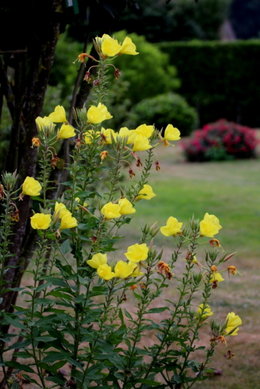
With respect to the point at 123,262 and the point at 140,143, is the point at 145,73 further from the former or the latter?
the point at 123,262

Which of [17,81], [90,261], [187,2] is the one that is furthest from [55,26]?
[187,2]

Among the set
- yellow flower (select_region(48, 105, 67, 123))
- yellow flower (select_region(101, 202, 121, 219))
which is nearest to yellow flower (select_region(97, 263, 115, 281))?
yellow flower (select_region(101, 202, 121, 219))

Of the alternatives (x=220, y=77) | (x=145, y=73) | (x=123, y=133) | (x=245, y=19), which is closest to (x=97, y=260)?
(x=123, y=133)

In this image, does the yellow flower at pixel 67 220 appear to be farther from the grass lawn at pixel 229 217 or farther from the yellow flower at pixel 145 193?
the grass lawn at pixel 229 217

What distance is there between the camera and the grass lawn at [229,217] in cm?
379

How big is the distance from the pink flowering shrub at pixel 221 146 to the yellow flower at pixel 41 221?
1225 centimetres

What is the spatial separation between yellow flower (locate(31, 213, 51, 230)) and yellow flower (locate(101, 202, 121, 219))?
159mm

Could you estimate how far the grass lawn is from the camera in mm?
3785

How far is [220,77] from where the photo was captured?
21266mm

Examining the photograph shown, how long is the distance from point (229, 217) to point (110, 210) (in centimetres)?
631

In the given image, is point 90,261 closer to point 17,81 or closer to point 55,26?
point 55,26

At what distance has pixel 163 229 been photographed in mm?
2311

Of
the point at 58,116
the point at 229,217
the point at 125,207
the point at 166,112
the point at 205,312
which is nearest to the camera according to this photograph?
the point at 125,207

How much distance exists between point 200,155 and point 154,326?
12.2 metres
